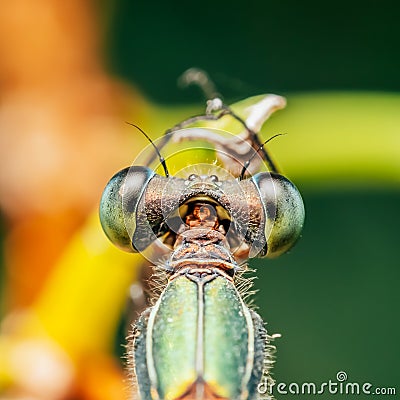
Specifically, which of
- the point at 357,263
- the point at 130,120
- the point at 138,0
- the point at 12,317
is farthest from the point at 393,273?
the point at 138,0

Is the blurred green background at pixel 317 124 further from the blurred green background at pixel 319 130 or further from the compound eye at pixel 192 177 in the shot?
the compound eye at pixel 192 177

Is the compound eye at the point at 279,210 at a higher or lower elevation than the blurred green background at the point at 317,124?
lower

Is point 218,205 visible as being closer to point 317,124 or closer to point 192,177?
point 192,177

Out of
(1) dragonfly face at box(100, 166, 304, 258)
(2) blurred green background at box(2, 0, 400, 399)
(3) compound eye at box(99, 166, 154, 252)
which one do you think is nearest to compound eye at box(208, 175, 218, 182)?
(1) dragonfly face at box(100, 166, 304, 258)

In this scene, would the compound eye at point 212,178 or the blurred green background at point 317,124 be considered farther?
the blurred green background at point 317,124

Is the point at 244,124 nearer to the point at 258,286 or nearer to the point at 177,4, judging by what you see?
the point at 258,286

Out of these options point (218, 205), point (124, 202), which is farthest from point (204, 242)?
point (124, 202)

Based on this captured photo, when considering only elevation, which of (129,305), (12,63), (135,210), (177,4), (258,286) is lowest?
(135,210)

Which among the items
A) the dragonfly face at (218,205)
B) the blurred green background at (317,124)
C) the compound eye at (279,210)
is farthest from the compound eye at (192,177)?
the blurred green background at (317,124)
